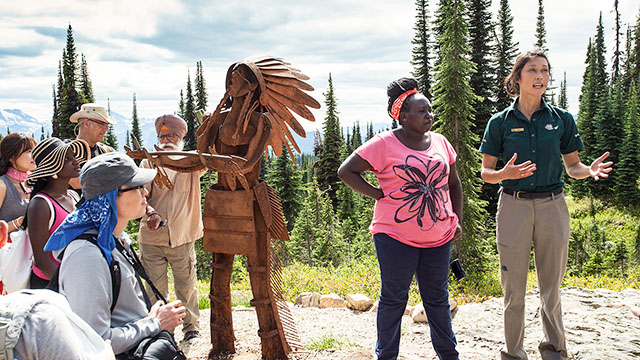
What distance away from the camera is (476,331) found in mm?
4672

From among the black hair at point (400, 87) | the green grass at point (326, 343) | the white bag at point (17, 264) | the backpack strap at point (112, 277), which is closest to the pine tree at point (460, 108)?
the green grass at point (326, 343)

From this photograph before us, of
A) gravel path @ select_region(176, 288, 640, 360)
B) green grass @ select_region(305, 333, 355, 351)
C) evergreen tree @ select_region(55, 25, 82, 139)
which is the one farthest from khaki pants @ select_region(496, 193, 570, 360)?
evergreen tree @ select_region(55, 25, 82, 139)

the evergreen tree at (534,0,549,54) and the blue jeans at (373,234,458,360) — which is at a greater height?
the evergreen tree at (534,0,549,54)

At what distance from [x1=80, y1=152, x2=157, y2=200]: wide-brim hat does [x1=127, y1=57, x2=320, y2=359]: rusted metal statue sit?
5.46 ft

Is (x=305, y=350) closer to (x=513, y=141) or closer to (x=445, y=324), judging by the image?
(x=445, y=324)

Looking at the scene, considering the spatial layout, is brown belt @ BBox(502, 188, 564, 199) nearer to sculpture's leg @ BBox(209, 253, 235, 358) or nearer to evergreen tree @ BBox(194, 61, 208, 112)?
sculpture's leg @ BBox(209, 253, 235, 358)

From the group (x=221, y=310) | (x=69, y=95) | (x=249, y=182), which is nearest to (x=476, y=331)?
(x=221, y=310)

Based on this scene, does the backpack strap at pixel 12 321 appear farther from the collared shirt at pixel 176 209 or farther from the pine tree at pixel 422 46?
the pine tree at pixel 422 46

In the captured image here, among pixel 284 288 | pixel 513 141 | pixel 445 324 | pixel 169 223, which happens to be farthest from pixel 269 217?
pixel 284 288

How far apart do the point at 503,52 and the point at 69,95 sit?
97.3ft

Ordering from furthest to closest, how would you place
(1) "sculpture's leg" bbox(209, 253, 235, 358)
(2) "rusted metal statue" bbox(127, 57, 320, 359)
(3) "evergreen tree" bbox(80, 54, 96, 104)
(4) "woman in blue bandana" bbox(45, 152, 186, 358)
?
1. (3) "evergreen tree" bbox(80, 54, 96, 104)
2. (1) "sculpture's leg" bbox(209, 253, 235, 358)
3. (2) "rusted metal statue" bbox(127, 57, 320, 359)
4. (4) "woman in blue bandana" bbox(45, 152, 186, 358)

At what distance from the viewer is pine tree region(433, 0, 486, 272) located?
11.1 m

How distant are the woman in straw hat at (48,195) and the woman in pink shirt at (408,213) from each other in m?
2.05

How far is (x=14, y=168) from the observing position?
400 cm
